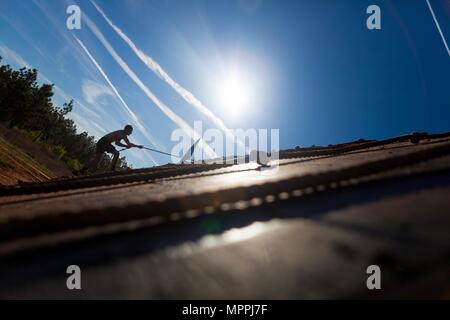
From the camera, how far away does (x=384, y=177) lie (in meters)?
2.17

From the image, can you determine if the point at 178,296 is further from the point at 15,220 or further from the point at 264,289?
the point at 15,220

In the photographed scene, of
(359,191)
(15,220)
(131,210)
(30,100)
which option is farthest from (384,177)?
(30,100)

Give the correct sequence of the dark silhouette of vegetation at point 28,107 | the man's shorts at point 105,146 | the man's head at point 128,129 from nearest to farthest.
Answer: the man's head at point 128,129
the man's shorts at point 105,146
the dark silhouette of vegetation at point 28,107

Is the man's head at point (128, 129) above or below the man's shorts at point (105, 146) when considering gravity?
above

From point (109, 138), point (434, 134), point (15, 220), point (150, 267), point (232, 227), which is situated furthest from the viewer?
point (109, 138)

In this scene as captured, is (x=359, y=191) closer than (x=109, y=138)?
Yes

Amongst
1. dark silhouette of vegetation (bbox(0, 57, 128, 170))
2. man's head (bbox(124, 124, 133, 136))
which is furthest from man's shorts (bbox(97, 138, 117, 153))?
dark silhouette of vegetation (bbox(0, 57, 128, 170))

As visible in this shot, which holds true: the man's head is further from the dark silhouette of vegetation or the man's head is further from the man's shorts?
the dark silhouette of vegetation

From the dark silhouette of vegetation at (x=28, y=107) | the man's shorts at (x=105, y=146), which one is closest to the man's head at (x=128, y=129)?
the man's shorts at (x=105, y=146)

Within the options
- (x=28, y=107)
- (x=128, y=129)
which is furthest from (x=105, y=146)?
(x=28, y=107)

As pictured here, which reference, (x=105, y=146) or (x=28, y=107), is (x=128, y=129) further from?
(x=28, y=107)

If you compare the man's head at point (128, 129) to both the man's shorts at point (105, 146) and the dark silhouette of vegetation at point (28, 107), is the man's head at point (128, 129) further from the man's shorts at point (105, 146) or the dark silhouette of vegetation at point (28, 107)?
the dark silhouette of vegetation at point (28, 107)

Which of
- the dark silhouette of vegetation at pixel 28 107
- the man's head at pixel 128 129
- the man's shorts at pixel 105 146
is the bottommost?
the man's shorts at pixel 105 146

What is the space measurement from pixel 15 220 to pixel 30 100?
214 feet
